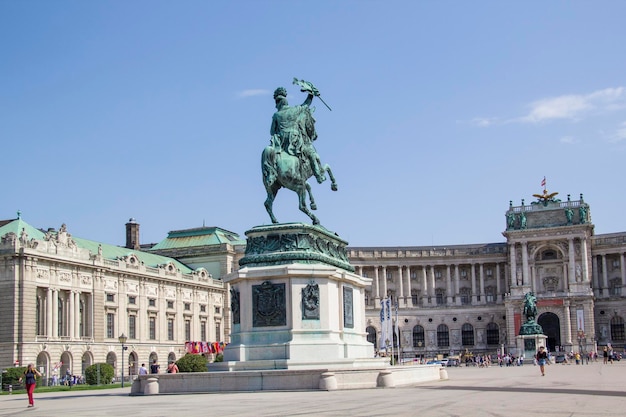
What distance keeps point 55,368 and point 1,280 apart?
865cm

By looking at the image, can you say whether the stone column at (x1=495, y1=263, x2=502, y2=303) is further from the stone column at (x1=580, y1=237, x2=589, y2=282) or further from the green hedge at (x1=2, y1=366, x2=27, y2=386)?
the green hedge at (x1=2, y1=366, x2=27, y2=386)

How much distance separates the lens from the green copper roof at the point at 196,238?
116 metres

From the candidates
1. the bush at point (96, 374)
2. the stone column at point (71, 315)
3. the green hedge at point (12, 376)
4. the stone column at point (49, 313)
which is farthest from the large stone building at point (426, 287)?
the green hedge at point (12, 376)

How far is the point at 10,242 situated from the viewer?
238 ft

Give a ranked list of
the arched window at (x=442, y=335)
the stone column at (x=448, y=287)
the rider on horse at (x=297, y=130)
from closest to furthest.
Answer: the rider on horse at (x=297, y=130), the arched window at (x=442, y=335), the stone column at (x=448, y=287)

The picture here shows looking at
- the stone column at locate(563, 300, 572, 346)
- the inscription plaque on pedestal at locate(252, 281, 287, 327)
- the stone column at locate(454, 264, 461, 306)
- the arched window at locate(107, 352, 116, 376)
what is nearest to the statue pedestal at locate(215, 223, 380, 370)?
the inscription plaque on pedestal at locate(252, 281, 287, 327)

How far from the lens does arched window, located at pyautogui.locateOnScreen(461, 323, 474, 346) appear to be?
5089 inches

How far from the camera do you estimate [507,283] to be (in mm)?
130750

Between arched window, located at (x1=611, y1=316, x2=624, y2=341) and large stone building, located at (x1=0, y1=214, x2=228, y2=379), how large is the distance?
192ft

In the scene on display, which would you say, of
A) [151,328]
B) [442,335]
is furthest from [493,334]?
[151,328]

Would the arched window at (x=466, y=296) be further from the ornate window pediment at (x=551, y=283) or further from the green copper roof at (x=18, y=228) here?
the green copper roof at (x=18, y=228)

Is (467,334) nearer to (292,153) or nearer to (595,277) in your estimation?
(595,277)

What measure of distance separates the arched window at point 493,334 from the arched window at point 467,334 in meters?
2.49

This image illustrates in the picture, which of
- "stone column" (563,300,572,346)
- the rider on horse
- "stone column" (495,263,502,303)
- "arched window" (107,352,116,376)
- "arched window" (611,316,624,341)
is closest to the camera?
the rider on horse
